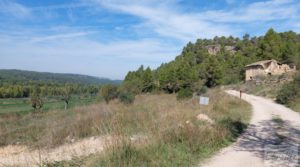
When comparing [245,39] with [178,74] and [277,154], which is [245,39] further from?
[277,154]

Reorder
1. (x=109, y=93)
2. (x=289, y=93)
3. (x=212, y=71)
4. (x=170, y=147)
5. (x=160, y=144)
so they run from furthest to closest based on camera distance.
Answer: (x=212, y=71)
(x=109, y=93)
(x=289, y=93)
(x=160, y=144)
(x=170, y=147)

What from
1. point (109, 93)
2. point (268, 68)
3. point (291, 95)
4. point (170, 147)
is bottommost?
point (109, 93)

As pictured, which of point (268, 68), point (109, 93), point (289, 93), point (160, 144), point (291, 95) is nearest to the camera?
point (160, 144)

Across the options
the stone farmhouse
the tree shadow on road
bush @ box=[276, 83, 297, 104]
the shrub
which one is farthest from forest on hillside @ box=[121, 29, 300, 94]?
the tree shadow on road

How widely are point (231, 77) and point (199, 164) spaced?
187 feet

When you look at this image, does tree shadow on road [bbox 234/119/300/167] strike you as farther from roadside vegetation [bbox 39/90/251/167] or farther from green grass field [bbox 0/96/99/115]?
green grass field [bbox 0/96/99/115]

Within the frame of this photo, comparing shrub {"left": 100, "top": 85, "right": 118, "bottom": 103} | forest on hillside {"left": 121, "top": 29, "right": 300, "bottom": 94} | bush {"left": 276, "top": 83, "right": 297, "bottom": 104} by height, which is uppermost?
forest on hillside {"left": 121, "top": 29, "right": 300, "bottom": 94}

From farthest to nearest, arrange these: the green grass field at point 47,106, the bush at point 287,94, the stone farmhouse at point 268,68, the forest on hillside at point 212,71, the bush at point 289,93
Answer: the forest on hillside at point 212,71 < the stone farmhouse at point 268,68 < the green grass field at point 47,106 < the bush at point 287,94 < the bush at point 289,93

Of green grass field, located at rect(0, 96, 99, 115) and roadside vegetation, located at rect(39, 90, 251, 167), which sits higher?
roadside vegetation, located at rect(39, 90, 251, 167)

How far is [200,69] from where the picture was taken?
58.7 meters

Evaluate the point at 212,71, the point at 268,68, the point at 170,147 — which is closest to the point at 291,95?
the point at 170,147

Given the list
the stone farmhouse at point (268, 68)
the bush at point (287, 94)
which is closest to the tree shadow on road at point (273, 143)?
the bush at point (287, 94)

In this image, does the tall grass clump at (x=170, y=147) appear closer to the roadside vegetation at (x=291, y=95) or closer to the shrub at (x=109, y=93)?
the roadside vegetation at (x=291, y=95)

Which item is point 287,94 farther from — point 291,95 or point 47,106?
point 47,106
